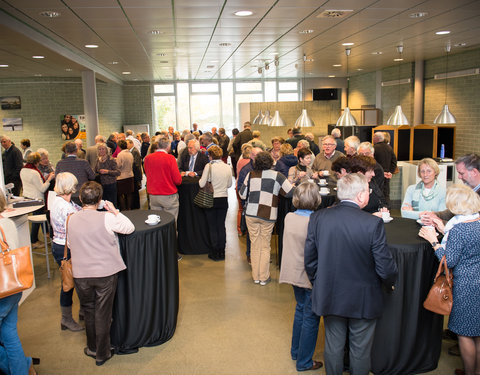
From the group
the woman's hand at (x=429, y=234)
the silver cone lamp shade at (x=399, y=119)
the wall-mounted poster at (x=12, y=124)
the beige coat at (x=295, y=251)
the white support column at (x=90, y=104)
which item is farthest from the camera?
the wall-mounted poster at (x=12, y=124)

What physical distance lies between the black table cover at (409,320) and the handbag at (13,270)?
239 centimetres

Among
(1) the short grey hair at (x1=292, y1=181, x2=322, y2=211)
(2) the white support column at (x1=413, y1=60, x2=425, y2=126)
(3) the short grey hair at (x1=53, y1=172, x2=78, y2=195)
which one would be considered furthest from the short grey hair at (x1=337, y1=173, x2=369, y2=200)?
(2) the white support column at (x1=413, y1=60, x2=425, y2=126)

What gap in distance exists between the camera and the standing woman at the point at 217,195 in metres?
5.42

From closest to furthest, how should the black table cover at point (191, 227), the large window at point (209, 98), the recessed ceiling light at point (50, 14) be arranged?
the recessed ceiling light at point (50, 14)
the black table cover at point (191, 227)
the large window at point (209, 98)

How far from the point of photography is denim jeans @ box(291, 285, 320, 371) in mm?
3152

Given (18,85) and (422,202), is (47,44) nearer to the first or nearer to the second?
(422,202)

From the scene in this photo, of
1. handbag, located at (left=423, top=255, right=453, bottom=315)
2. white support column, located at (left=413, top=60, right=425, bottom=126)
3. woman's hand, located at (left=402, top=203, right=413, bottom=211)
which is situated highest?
white support column, located at (left=413, top=60, right=425, bottom=126)

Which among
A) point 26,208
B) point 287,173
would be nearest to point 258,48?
point 287,173

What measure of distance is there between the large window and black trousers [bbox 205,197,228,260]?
12.9 meters

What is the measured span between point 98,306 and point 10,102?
1234 cm

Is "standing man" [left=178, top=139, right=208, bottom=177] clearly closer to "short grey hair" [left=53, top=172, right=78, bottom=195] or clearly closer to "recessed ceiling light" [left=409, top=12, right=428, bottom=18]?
"short grey hair" [left=53, top=172, right=78, bottom=195]

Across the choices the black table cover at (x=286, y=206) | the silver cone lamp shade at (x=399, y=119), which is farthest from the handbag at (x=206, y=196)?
the silver cone lamp shade at (x=399, y=119)

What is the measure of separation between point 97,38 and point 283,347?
5712 millimetres

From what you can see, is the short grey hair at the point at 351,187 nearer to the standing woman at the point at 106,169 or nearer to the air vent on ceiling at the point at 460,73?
the standing woman at the point at 106,169
